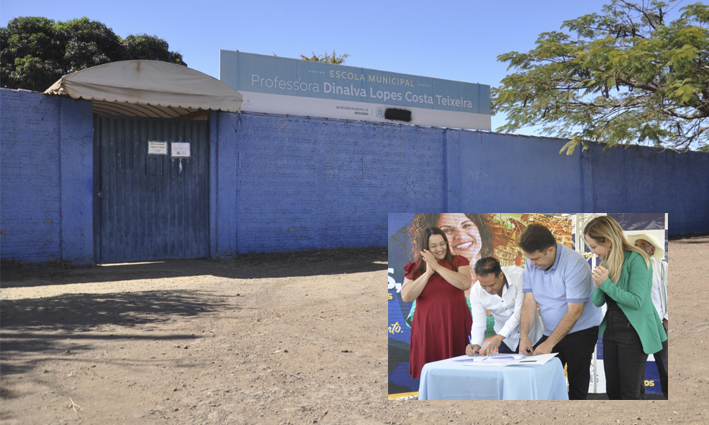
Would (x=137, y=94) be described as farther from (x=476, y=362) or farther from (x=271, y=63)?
(x=476, y=362)

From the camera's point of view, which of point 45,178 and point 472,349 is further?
point 45,178

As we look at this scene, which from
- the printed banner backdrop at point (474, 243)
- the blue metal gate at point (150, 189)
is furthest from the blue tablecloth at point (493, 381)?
the blue metal gate at point (150, 189)

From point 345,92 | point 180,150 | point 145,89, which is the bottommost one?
point 180,150

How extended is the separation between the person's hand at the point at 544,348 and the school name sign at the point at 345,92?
12139mm

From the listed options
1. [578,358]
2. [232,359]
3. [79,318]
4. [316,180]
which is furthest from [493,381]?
[316,180]

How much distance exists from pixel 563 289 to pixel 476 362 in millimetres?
485

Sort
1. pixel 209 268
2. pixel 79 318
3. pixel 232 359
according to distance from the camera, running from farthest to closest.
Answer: pixel 209 268, pixel 79 318, pixel 232 359

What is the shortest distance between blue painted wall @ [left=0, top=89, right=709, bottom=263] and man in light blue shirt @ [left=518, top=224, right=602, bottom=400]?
8.52m

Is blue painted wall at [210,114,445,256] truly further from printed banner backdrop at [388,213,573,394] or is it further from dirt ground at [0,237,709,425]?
printed banner backdrop at [388,213,573,394]

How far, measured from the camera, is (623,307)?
2422mm

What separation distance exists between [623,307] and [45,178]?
29.4 ft

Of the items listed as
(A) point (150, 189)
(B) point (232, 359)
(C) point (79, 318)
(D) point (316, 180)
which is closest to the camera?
(B) point (232, 359)

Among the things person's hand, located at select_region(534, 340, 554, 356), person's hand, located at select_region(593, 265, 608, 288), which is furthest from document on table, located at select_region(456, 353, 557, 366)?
person's hand, located at select_region(593, 265, 608, 288)

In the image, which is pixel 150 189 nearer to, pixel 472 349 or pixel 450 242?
pixel 450 242
